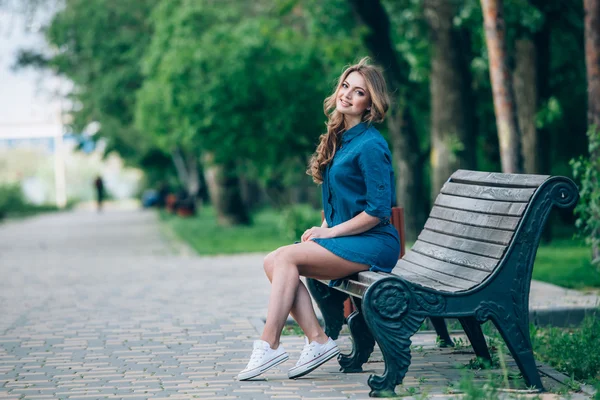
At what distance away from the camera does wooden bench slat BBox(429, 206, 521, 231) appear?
5.30 metres

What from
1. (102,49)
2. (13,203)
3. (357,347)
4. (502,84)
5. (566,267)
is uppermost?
(102,49)

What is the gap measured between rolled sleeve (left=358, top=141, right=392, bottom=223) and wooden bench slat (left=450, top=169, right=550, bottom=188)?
617 mm

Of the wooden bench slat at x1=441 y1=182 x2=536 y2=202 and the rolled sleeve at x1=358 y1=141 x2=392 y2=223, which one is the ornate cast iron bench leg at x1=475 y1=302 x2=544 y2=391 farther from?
the rolled sleeve at x1=358 y1=141 x2=392 y2=223

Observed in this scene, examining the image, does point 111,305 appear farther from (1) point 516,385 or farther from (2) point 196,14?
(2) point 196,14

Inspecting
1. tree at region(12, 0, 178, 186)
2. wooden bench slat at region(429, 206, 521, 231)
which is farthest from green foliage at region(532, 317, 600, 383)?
tree at region(12, 0, 178, 186)

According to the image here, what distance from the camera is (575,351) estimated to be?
241 inches

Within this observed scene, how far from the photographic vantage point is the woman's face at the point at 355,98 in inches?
230

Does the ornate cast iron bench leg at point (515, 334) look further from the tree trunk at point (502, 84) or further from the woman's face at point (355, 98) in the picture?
the tree trunk at point (502, 84)

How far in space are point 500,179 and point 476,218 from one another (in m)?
0.27

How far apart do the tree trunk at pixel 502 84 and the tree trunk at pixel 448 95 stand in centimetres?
472

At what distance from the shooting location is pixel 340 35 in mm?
20859

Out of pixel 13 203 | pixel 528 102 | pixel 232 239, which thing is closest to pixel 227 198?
pixel 232 239

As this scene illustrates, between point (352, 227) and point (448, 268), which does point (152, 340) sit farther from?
point (448, 268)

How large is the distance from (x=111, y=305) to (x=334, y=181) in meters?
4.79
